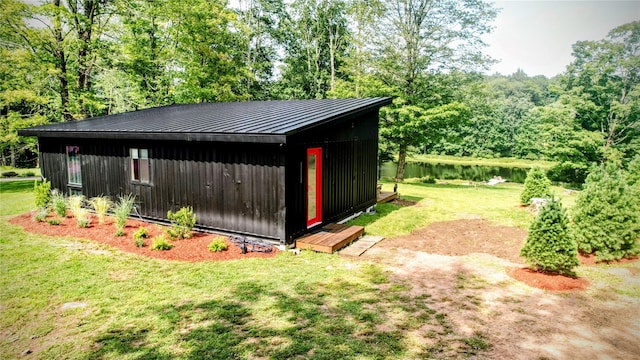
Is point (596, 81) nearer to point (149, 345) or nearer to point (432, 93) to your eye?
point (432, 93)

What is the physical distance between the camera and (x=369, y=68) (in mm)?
20531

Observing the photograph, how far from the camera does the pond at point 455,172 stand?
91.7ft

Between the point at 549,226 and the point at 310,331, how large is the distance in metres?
4.40

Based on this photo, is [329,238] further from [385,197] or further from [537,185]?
[537,185]

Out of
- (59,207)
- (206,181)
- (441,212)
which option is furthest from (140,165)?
(441,212)

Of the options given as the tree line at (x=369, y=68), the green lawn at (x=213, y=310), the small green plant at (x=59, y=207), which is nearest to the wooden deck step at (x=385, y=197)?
the tree line at (x=369, y=68)

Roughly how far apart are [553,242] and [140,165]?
963cm

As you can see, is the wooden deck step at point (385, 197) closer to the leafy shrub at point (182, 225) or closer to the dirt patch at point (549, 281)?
the dirt patch at point (549, 281)

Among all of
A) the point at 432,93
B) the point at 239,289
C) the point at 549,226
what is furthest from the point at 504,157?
the point at 239,289

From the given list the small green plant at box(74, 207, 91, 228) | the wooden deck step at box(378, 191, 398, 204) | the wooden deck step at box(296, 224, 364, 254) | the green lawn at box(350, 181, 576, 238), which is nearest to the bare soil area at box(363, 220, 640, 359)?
the wooden deck step at box(296, 224, 364, 254)

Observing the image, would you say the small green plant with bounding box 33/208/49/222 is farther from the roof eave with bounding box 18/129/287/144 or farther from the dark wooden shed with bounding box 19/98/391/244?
the roof eave with bounding box 18/129/287/144

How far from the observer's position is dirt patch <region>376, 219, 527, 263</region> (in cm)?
786

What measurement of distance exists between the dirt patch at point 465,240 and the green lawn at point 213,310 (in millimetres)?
1969

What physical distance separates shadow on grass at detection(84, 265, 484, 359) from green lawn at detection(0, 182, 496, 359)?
13mm
